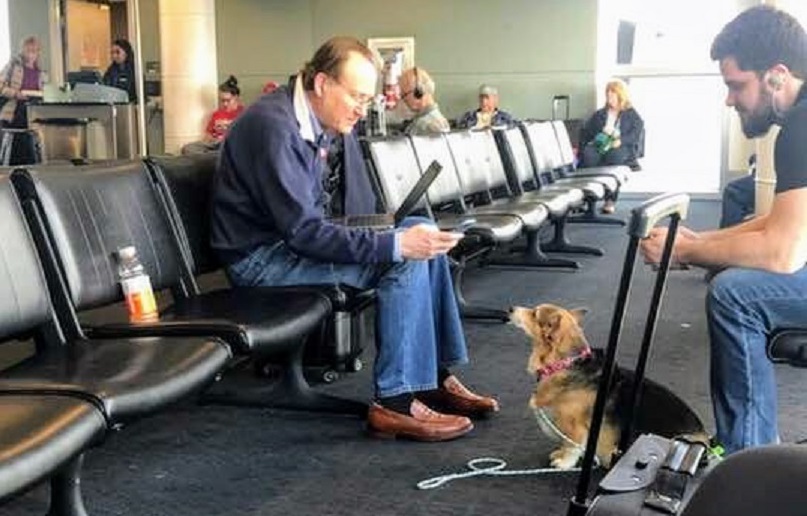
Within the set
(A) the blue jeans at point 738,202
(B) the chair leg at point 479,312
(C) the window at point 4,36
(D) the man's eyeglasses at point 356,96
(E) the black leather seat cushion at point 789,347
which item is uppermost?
(C) the window at point 4,36

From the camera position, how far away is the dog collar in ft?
8.41

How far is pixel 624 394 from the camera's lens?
2354 millimetres

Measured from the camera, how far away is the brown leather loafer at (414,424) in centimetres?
275

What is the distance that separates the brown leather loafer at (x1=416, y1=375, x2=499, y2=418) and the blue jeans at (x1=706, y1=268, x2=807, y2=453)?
2.77ft

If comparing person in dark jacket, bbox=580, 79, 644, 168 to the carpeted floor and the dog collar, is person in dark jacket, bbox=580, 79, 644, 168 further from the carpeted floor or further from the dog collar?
the dog collar

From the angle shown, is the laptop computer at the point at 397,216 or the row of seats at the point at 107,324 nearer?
the row of seats at the point at 107,324

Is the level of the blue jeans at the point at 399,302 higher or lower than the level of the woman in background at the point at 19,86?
lower

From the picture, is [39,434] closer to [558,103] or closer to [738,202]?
[738,202]

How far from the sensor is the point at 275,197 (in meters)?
2.73

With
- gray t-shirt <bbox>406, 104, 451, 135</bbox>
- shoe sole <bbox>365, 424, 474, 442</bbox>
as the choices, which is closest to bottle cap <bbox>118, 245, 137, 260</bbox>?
shoe sole <bbox>365, 424, 474, 442</bbox>

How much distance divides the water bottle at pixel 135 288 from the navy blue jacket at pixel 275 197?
0.37m

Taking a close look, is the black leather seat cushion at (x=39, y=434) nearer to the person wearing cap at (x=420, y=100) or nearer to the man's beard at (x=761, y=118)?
the man's beard at (x=761, y=118)

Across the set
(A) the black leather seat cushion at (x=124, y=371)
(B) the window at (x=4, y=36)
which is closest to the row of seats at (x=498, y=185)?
(A) the black leather seat cushion at (x=124, y=371)

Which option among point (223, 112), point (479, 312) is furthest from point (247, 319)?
point (223, 112)
